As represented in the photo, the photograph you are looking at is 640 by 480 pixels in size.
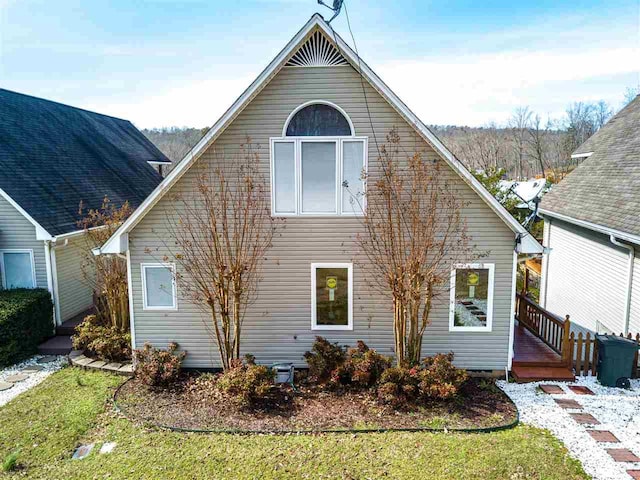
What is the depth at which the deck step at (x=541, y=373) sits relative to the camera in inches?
331

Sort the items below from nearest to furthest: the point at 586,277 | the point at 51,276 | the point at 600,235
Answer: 1. the point at 51,276
2. the point at 600,235
3. the point at 586,277

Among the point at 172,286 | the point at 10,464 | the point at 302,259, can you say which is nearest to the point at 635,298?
the point at 302,259

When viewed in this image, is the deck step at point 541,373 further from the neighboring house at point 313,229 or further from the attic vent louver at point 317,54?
the attic vent louver at point 317,54

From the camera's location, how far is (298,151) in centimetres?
839

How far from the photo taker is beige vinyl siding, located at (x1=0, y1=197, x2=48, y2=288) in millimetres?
11000

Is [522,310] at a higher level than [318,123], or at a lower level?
lower

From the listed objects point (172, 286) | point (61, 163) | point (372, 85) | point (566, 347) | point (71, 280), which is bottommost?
point (566, 347)

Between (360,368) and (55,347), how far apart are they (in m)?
8.16

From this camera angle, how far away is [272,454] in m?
6.08

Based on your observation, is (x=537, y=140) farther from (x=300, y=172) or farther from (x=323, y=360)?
(x=323, y=360)

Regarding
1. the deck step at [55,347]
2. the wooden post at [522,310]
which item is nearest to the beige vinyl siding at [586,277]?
the wooden post at [522,310]

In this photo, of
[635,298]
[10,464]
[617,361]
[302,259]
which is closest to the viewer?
[10,464]

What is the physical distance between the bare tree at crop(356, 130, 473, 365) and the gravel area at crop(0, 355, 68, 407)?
7677 millimetres

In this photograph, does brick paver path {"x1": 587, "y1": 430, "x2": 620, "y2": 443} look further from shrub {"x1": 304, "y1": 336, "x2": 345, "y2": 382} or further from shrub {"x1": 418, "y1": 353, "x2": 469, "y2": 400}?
shrub {"x1": 304, "y1": 336, "x2": 345, "y2": 382}
